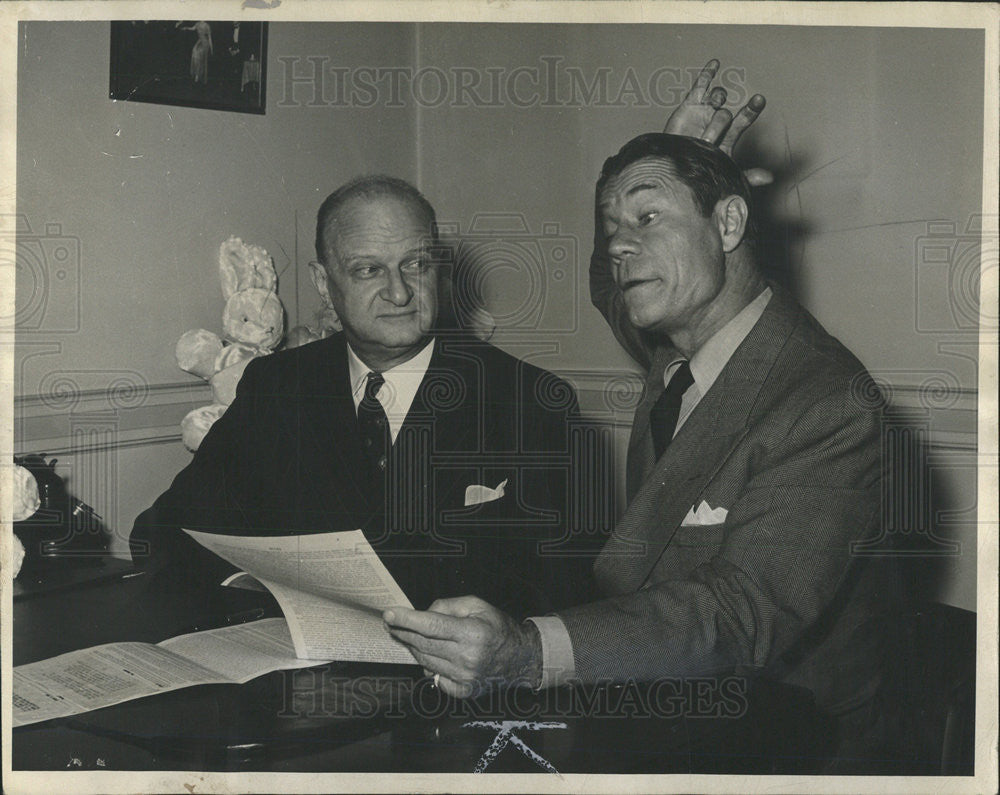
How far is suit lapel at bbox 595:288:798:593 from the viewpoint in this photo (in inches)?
63.2

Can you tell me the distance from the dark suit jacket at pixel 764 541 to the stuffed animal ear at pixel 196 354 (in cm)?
74

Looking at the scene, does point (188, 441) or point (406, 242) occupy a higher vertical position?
point (406, 242)

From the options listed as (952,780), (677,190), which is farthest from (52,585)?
(952,780)

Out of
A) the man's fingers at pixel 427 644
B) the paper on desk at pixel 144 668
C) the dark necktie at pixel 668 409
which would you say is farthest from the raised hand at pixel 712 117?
the paper on desk at pixel 144 668

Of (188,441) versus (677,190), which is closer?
(677,190)

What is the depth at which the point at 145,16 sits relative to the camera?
5.68 ft

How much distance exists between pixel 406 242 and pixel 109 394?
0.61 metres

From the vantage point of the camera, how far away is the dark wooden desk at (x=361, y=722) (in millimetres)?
1521

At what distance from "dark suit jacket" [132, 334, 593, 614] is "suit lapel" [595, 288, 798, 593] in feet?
0.30

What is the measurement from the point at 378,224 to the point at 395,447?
396mm

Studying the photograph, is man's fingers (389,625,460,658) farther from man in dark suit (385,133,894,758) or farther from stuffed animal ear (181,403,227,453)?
stuffed animal ear (181,403,227,453)

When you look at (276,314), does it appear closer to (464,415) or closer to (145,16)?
(464,415)

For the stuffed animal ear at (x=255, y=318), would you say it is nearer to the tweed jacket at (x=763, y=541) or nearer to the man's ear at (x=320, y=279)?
the man's ear at (x=320, y=279)

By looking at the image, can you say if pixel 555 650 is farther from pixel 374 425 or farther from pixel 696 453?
pixel 374 425
